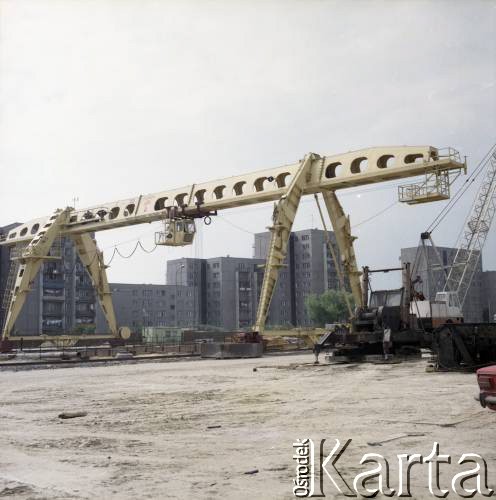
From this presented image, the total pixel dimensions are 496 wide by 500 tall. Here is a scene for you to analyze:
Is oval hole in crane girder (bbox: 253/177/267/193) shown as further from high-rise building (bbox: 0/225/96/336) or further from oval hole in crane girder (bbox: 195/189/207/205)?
high-rise building (bbox: 0/225/96/336)

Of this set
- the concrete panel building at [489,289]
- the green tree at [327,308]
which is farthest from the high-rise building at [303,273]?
the concrete panel building at [489,289]

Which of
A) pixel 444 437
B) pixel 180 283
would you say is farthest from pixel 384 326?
pixel 180 283

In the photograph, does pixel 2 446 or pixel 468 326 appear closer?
pixel 2 446

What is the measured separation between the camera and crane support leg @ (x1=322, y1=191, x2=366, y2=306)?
84.7ft

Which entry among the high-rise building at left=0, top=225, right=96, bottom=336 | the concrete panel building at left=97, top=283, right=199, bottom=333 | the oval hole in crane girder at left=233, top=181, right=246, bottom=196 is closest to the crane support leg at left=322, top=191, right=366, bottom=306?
the oval hole in crane girder at left=233, top=181, right=246, bottom=196

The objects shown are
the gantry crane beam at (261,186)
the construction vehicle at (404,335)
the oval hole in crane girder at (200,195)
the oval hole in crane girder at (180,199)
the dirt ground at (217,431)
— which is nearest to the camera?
the dirt ground at (217,431)

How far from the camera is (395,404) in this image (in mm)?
9680

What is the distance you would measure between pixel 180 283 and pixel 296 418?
11383cm

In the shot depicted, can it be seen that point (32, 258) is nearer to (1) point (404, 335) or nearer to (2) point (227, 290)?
(1) point (404, 335)

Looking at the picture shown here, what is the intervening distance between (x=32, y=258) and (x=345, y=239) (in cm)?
1744

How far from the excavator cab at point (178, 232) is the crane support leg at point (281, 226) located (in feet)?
14.4

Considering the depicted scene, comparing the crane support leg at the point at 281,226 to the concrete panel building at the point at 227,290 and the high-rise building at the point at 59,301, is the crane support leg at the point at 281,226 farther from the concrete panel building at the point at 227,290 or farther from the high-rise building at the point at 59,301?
the concrete panel building at the point at 227,290

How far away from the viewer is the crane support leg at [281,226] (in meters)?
24.9

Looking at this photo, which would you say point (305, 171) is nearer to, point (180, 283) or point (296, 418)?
point (296, 418)
